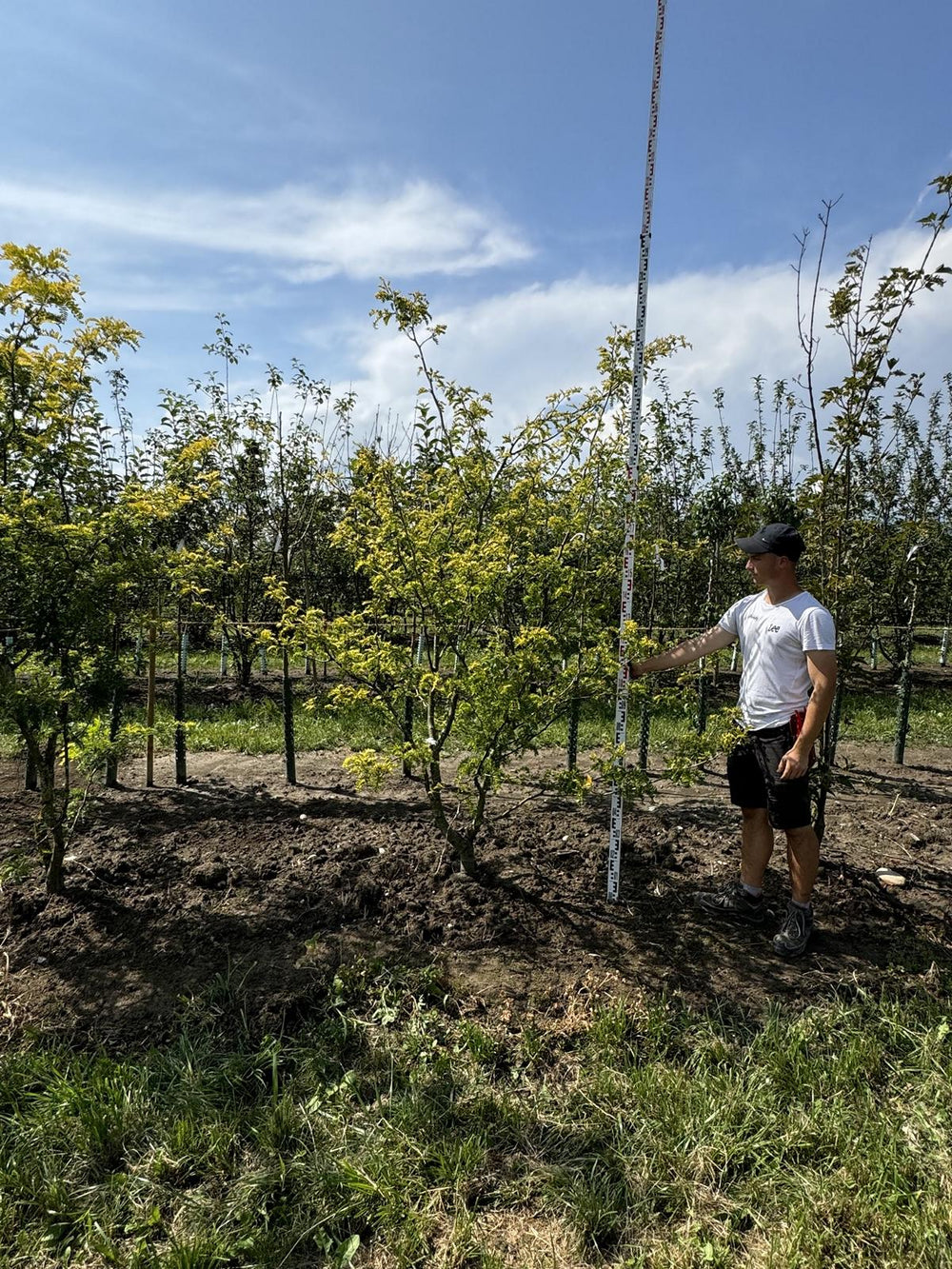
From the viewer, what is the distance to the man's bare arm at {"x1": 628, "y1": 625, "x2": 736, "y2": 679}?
334 cm

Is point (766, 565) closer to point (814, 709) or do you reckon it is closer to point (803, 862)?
point (814, 709)

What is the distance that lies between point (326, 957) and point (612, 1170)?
1468mm

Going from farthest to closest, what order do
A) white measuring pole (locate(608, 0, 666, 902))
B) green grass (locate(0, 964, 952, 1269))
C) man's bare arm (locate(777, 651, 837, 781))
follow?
white measuring pole (locate(608, 0, 666, 902)) < man's bare arm (locate(777, 651, 837, 781)) < green grass (locate(0, 964, 952, 1269))

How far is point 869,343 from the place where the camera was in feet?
12.8

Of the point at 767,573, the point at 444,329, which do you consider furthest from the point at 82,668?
the point at 767,573

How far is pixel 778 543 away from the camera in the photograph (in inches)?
122

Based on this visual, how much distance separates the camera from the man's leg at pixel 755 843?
3428 mm

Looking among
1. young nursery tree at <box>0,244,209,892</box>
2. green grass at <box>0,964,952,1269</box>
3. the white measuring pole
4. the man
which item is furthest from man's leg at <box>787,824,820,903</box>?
young nursery tree at <box>0,244,209,892</box>

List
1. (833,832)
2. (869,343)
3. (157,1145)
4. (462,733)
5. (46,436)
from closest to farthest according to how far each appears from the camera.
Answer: (157,1145) < (46,436) < (462,733) < (869,343) < (833,832)

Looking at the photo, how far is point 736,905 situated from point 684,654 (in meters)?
1.27

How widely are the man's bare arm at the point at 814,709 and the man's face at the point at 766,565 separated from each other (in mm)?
409

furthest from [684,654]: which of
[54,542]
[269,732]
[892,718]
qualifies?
[892,718]

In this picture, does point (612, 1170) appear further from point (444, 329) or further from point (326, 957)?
point (444, 329)

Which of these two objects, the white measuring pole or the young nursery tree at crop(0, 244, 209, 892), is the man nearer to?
the white measuring pole
